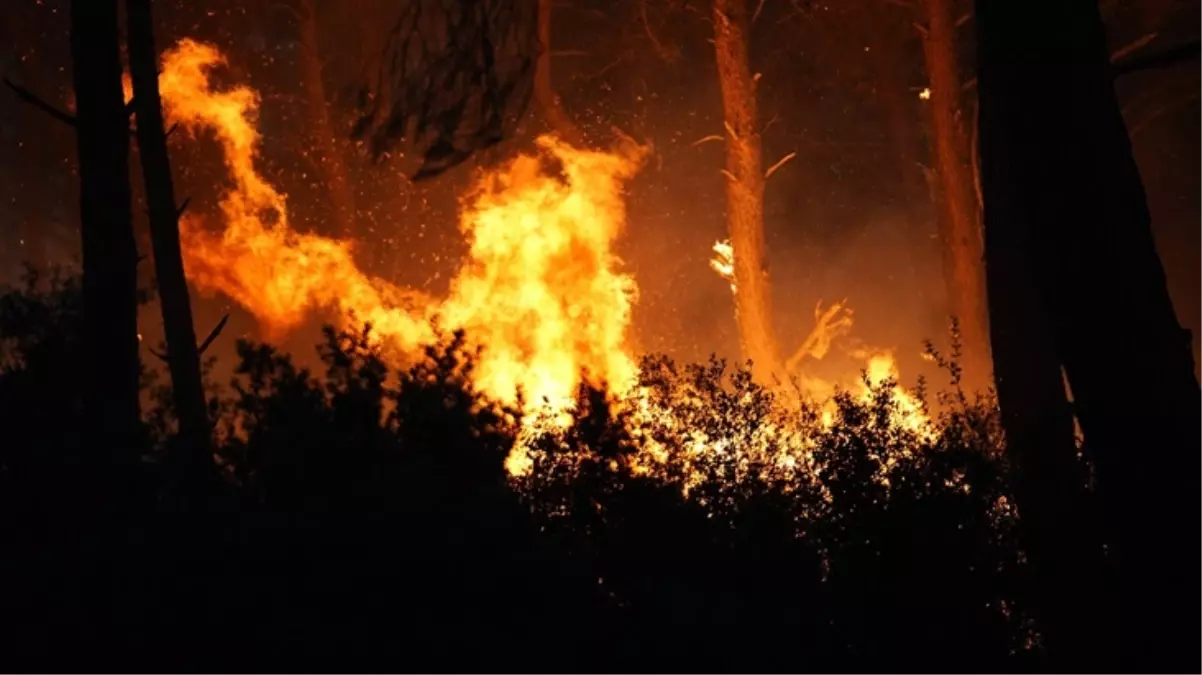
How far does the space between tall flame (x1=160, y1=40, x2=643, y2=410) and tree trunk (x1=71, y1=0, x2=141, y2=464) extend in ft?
20.7

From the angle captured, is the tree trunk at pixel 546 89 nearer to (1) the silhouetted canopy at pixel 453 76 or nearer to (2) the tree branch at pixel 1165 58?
(1) the silhouetted canopy at pixel 453 76

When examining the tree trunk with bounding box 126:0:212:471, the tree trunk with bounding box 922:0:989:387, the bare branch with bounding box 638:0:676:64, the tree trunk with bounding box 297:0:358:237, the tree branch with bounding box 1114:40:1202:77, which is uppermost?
the tree trunk with bounding box 297:0:358:237

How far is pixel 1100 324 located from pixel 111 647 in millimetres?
4422

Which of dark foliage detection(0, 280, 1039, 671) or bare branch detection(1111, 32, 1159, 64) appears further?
bare branch detection(1111, 32, 1159, 64)

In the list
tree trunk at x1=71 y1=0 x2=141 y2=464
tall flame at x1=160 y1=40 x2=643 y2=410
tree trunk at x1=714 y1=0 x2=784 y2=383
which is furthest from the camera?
tall flame at x1=160 y1=40 x2=643 y2=410

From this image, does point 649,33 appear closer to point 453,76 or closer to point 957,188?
point 453,76

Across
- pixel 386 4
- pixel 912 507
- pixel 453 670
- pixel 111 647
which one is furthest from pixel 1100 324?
pixel 386 4

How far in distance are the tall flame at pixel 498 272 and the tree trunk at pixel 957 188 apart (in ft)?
15.4

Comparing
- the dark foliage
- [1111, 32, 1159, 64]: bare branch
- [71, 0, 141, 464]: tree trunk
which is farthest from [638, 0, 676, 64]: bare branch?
the dark foliage

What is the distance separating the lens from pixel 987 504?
5.80m

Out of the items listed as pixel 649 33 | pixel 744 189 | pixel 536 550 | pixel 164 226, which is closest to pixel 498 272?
pixel 744 189

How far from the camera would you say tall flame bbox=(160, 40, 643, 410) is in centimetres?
1535

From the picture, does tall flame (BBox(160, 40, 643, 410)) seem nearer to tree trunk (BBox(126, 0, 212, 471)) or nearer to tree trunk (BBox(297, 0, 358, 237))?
tree trunk (BBox(297, 0, 358, 237))

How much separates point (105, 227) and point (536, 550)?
3.95 metres
